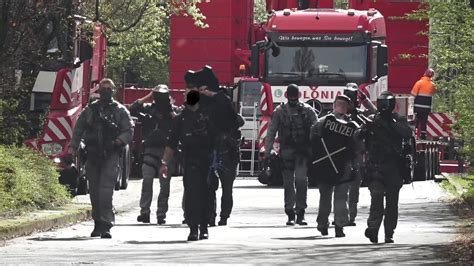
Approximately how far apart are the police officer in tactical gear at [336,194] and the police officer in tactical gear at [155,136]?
2.95 m

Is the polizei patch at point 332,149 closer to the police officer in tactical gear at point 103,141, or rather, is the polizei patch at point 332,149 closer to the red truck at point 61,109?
the police officer in tactical gear at point 103,141

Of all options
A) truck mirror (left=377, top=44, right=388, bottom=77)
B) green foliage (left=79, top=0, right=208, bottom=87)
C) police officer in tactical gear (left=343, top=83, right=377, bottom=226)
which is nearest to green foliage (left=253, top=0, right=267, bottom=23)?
green foliage (left=79, top=0, right=208, bottom=87)

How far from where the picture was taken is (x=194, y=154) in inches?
756

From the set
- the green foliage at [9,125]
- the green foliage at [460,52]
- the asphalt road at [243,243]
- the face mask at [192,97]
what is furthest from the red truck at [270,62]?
the face mask at [192,97]

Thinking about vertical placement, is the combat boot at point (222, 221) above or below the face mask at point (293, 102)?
below

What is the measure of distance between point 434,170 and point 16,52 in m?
19.3

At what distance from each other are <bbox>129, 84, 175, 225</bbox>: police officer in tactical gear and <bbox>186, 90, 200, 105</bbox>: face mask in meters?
3.65

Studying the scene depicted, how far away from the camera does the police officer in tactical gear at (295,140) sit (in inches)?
912

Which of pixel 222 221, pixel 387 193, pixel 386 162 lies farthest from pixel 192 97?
pixel 222 221

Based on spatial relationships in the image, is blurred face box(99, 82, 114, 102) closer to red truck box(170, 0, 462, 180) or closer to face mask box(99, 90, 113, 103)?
face mask box(99, 90, 113, 103)

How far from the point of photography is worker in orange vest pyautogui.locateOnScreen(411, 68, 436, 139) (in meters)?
37.9

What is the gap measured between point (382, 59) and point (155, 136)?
1252 cm

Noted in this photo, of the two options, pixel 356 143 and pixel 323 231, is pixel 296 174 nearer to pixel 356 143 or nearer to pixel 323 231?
pixel 356 143

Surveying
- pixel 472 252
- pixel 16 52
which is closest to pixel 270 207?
pixel 16 52
